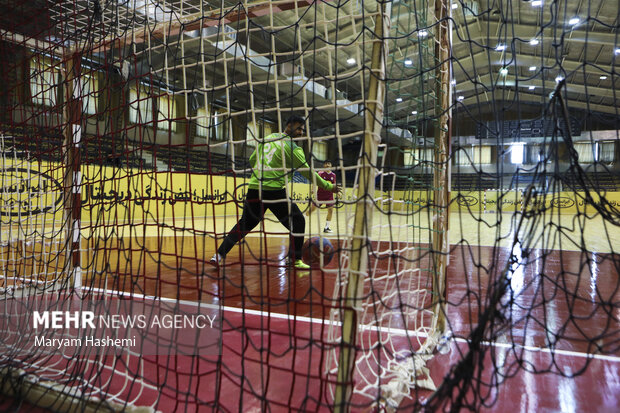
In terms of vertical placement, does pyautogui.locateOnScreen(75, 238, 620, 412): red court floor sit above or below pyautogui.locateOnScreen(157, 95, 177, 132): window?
below

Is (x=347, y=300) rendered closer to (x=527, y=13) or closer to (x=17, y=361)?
(x=17, y=361)

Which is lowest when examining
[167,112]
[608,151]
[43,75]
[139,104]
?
[139,104]

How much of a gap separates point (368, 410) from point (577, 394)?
32.3 inches

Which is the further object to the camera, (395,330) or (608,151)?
(608,151)

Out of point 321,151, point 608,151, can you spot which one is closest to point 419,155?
point 321,151

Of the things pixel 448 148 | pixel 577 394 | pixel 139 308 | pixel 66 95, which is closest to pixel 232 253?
pixel 139 308

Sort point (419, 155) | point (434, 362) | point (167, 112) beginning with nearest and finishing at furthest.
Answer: point (434, 362) < point (419, 155) < point (167, 112)

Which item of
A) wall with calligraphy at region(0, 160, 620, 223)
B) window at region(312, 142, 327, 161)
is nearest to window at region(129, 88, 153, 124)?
wall with calligraphy at region(0, 160, 620, 223)

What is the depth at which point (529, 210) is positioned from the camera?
1.29 m

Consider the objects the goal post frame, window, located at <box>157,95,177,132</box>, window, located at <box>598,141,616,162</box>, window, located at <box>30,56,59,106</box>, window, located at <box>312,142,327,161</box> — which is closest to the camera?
the goal post frame

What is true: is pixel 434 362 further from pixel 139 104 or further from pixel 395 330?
pixel 139 104

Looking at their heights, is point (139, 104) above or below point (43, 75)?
below

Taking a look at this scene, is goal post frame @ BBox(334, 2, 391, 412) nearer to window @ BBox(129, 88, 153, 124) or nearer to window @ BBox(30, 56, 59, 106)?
window @ BBox(129, 88, 153, 124)

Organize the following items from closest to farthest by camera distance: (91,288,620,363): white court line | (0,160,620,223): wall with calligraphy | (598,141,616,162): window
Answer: (0,160,620,223): wall with calligraphy < (91,288,620,363): white court line < (598,141,616,162): window
